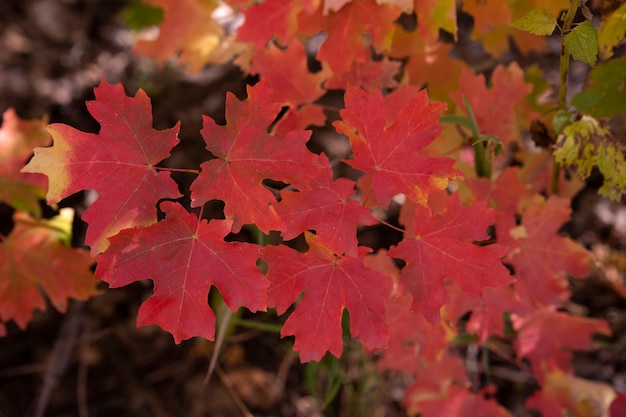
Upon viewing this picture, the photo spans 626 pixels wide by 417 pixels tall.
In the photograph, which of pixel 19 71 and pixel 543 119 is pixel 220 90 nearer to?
pixel 19 71

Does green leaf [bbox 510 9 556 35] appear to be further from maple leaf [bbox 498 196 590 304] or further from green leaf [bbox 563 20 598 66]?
maple leaf [bbox 498 196 590 304]

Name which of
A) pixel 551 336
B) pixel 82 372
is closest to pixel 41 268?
pixel 82 372

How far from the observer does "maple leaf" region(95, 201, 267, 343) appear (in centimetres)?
86

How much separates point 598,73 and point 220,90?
4.60ft

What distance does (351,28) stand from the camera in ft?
3.70

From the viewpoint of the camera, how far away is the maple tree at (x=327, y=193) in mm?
875

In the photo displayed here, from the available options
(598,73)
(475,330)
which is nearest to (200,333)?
(475,330)

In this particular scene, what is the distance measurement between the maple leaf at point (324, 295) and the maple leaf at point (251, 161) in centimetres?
10

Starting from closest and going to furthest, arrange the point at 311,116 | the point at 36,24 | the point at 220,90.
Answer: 1. the point at 311,116
2. the point at 220,90
3. the point at 36,24

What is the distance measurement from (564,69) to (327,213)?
51 cm

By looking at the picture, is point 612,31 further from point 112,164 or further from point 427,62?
point 112,164

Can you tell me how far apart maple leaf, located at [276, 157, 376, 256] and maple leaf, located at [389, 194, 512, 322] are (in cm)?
10

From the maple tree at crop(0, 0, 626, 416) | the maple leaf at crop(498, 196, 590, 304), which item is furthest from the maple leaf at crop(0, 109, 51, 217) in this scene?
the maple leaf at crop(498, 196, 590, 304)

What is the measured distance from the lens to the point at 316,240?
3.06 ft
